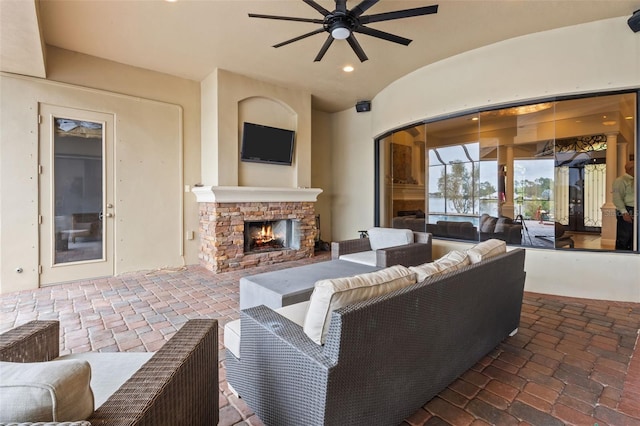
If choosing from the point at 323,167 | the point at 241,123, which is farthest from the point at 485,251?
the point at 323,167

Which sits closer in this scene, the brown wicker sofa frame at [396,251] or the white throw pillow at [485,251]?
the white throw pillow at [485,251]

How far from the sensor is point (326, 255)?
6270 mm

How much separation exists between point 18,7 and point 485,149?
5.67 metres

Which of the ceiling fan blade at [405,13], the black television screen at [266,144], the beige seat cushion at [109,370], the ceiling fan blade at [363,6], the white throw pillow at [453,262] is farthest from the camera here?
the black television screen at [266,144]

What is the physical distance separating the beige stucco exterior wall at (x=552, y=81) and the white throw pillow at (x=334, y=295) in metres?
3.50

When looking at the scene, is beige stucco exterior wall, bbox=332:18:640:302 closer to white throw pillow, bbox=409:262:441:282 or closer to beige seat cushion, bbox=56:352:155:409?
white throw pillow, bbox=409:262:441:282

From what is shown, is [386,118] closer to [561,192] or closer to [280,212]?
[280,212]

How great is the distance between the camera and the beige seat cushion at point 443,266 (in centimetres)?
179

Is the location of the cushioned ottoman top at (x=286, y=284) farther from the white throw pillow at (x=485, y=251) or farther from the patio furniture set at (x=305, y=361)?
the white throw pillow at (x=485, y=251)

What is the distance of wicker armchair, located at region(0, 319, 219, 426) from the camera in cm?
89

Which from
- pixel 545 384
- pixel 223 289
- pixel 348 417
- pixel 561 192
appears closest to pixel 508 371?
pixel 545 384

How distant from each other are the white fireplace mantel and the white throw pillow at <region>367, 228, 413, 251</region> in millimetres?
1833

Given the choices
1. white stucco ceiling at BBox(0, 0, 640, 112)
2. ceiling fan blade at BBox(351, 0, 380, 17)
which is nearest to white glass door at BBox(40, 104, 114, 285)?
white stucco ceiling at BBox(0, 0, 640, 112)

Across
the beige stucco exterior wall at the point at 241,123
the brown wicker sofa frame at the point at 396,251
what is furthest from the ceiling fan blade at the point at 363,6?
the beige stucco exterior wall at the point at 241,123
